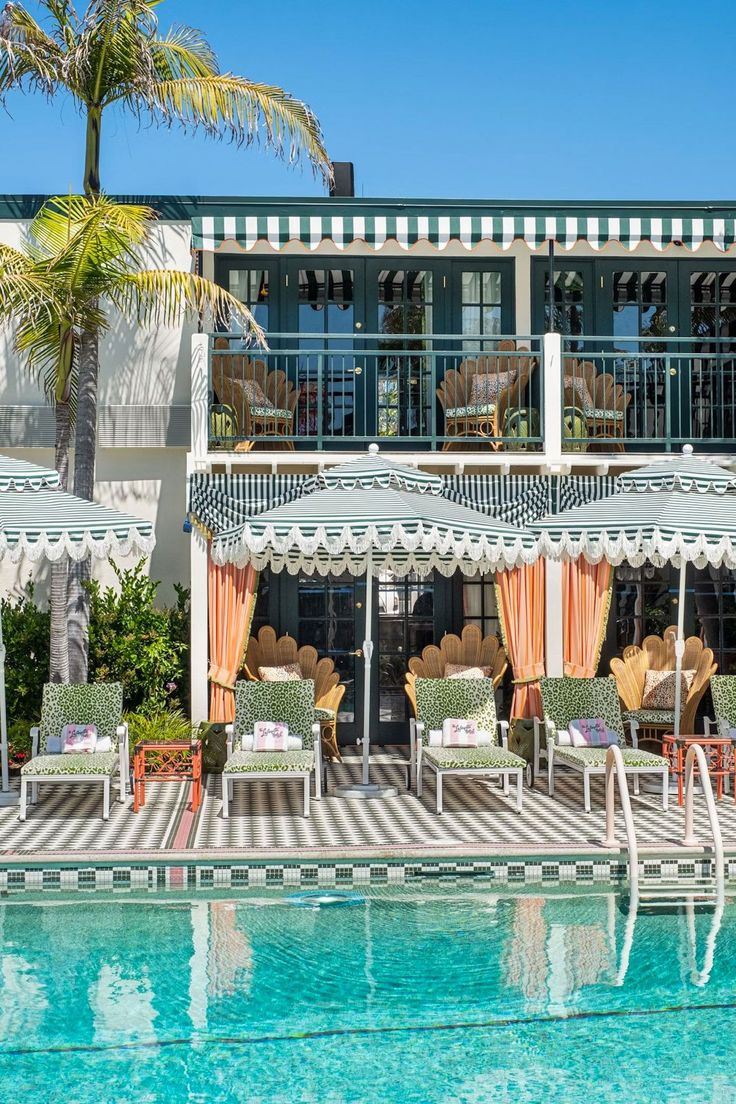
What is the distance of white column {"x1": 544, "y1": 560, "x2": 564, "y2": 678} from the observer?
41.5ft

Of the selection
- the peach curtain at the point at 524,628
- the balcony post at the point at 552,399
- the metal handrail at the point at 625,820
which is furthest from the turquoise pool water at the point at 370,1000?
the balcony post at the point at 552,399

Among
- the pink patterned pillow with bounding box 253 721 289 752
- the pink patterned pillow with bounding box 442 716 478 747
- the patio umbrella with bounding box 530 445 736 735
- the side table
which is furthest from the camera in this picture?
the pink patterned pillow with bounding box 442 716 478 747

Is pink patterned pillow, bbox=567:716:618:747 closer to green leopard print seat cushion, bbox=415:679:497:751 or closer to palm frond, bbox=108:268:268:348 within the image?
green leopard print seat cushion, bbox=415:679:497:751

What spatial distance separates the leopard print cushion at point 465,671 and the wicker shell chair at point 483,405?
2544mm

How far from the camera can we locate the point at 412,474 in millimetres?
10836

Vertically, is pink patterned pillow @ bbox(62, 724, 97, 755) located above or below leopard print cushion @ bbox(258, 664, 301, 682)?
below

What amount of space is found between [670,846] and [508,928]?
160 centimetres

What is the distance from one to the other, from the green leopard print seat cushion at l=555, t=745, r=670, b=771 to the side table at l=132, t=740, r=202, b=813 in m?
3.25

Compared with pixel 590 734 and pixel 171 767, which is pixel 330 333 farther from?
pixel 171 767

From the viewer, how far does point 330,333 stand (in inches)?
555

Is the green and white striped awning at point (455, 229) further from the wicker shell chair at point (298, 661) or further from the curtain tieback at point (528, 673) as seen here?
the curtain tieback at point (528, 673)

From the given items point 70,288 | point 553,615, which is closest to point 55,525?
point 70,288

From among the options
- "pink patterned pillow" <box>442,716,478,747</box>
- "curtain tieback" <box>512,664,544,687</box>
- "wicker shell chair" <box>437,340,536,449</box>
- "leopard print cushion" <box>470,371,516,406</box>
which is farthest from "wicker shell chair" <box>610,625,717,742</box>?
"leopard print cushion" <box>470,371,516,406</box>

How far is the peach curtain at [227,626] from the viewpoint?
39.6 ft
